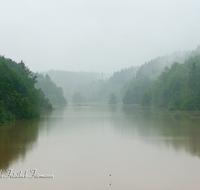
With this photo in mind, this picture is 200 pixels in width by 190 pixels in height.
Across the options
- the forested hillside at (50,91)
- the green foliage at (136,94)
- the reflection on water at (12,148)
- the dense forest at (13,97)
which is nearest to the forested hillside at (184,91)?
the dense forest at (13,97)

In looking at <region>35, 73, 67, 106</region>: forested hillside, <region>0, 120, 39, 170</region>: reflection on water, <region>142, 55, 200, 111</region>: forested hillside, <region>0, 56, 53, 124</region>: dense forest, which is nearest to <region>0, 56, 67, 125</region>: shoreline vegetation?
<region>0, 56, 53, 124</region>: dense forest

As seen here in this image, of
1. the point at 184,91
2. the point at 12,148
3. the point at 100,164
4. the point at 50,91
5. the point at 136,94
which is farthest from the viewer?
the point at 50,91

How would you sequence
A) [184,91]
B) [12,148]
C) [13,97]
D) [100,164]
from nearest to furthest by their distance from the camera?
[100,164] < [12,148] < [13,97] < [184,91]

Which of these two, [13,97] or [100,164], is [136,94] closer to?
[13,97]

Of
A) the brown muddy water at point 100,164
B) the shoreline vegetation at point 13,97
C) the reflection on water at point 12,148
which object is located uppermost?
the shoreline vegetation at point 13,97

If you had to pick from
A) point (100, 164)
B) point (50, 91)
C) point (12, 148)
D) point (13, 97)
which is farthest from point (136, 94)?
point (100, 164)

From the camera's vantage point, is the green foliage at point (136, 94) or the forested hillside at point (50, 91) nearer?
the forested hillside at point (50, 91)

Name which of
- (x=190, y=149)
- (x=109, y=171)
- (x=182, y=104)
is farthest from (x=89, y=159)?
(x=182, y=104)

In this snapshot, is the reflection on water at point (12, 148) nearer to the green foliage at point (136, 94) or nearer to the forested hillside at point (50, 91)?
the forested hillside at point (50, 91)

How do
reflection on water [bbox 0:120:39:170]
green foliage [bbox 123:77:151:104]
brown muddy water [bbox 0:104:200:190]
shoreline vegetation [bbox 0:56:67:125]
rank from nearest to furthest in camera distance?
brown muddy water [bbox 0:104:200:190] < reflection on water [bbox 0:120:39:170] < shoreline vegetation [bbox 0:56:67:125] < green foliage [bbox 123:77:151:104]

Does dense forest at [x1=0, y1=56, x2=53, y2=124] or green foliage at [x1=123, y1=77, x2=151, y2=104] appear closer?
dense forest at [x1=0, y1=56, x2=53, y2=124]

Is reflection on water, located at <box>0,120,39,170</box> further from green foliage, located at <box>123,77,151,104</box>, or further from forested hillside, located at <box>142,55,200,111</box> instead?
green foliage, located at <box>123,77,151,104</box>

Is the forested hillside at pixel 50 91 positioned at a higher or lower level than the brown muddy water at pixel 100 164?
higher

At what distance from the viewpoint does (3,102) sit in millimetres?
35500
